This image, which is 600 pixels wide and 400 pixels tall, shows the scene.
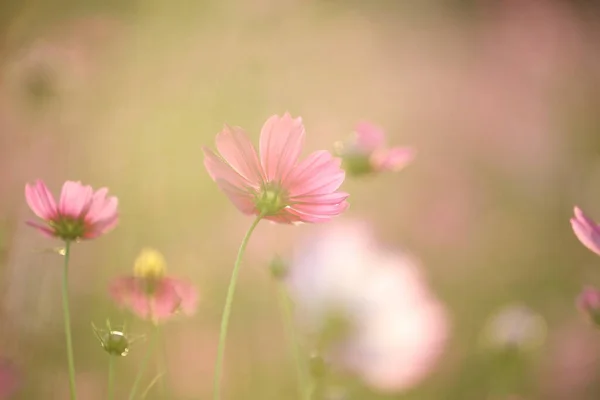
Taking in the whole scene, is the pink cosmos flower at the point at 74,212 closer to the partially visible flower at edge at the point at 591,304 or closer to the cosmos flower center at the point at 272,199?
the cosmos flower center at the point at 272,199

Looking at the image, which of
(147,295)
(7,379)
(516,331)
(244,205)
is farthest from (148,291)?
(516,331)

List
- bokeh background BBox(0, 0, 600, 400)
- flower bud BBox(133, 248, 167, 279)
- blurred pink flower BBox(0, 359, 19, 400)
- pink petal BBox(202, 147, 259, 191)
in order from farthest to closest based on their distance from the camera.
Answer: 1. bokeh background BBox(0, 0, 600, 400)
2. blurred pink flower BBox(0, 359, 19, 400)
3. flower bud BBox(133, 248, 167, 279)
4. pink petal BBox(202, 147, 259, 191)

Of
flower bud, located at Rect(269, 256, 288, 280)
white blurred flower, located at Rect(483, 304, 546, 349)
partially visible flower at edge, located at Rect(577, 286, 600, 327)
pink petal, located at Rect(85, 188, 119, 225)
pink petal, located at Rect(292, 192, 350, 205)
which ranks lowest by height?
partially visible flower at edge, located at Rect(577, 286, 600, 327)

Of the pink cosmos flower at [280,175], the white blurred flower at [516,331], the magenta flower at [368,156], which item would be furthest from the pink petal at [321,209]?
the white blurred flower at [516,331]

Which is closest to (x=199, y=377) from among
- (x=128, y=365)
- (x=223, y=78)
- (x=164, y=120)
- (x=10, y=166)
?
(x=128, y=365)

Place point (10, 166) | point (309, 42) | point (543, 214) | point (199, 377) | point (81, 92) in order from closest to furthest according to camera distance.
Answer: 1. point (199, 377)
2. point (10, 166)
3. point (81, 92)
4. point (543, 214)
5. point (309, 42)

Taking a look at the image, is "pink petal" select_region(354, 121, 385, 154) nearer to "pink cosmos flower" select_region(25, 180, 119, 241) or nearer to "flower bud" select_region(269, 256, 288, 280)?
"flower bud" select_region(269, 256, 288, 280)

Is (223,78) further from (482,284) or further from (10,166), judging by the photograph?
(482,284)

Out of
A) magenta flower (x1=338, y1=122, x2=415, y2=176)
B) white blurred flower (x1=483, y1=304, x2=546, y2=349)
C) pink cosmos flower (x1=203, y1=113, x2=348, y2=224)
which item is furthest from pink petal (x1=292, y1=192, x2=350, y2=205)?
white blurred flower (x1=483, y1=304, x2=546, y2=349)
